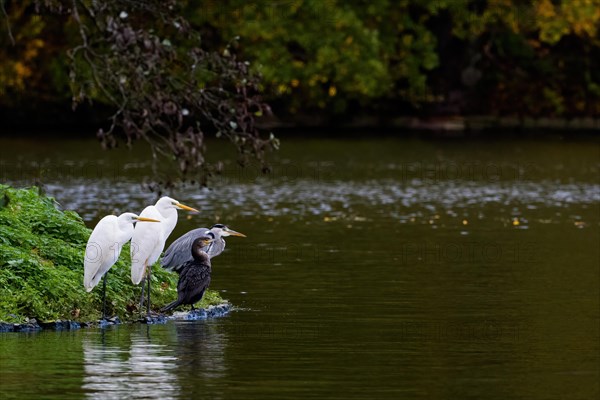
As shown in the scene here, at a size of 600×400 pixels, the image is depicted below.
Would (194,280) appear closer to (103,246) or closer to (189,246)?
(189,246)

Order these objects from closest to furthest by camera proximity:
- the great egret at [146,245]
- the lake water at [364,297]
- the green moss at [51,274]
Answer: the lake water at [364,297], the green moss at [51,274], the great egret at [146,245]

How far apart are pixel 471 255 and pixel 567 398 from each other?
11.0m

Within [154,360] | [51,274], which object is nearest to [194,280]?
[51,274]

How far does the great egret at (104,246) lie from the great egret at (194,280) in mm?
809

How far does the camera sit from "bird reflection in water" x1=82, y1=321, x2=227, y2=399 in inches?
521

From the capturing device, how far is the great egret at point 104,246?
53.8 feet

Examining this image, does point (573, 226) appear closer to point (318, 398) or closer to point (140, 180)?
point (140, 180)

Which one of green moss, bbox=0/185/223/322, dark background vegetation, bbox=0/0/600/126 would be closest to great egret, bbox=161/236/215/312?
green moss, bbox=0/185/223/322

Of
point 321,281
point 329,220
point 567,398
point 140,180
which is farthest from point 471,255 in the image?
point 140,180

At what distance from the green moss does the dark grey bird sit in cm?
28

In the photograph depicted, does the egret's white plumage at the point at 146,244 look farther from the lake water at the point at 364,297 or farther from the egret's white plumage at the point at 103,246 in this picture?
the lake water at the point at 364,297

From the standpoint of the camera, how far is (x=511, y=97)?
208 ft

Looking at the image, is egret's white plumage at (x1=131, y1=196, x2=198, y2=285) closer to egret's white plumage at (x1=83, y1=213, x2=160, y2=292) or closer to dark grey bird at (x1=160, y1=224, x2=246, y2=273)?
egret's white plumage at (x1=83, y1=213, x2=160, y2=292)

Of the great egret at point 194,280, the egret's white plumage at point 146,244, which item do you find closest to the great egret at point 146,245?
the egret's white plumage at point 146,244
